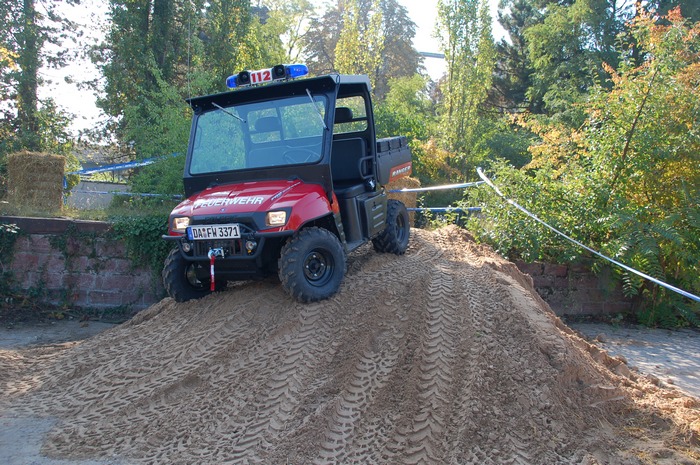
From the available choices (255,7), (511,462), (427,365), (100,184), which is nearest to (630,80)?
(427,365)

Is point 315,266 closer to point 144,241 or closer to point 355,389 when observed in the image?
point 355,389

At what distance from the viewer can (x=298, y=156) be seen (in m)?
6.27

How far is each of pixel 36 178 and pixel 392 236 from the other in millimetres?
8134

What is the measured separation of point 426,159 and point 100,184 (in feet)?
36.9

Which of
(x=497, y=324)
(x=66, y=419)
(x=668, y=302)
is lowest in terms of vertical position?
(x=668, y=302)

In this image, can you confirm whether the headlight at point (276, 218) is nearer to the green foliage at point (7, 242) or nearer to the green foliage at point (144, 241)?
the green foliage at point (144, 241)

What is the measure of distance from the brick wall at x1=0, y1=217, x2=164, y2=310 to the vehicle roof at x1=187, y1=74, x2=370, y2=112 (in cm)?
322

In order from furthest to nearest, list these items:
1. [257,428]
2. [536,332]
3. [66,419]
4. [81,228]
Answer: [81,228] < [536,332] < [66,419] < [257,428]

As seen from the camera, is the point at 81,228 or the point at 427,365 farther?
the point at 81,228

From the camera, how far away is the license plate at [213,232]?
546 cm

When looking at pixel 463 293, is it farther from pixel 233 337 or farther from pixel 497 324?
pixel 233 337

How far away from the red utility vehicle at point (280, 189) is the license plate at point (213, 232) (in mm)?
10

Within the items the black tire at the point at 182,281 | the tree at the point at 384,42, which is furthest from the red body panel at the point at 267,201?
the tree at the point at 384,42

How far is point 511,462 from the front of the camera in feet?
13.0
